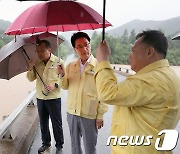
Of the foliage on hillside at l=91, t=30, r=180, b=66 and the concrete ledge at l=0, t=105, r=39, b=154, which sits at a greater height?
the foliage on hillside at l=91, t=30, r=180, b=66

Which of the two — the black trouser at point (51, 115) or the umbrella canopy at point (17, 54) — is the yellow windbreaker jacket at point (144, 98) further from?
the black trouser at point (51, 115)

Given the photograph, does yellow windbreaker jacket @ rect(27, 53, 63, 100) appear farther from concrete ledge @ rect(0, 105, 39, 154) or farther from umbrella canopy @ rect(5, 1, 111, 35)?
umbrella canopy @ rect(5, 1, 111, 35)

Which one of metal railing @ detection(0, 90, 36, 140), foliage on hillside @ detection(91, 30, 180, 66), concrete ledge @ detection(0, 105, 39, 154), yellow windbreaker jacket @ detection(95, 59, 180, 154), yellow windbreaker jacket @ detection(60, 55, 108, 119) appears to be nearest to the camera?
yellow windbreaker jacket @ detection(95, 59, 180, 154)

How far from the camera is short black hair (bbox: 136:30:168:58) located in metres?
1.39

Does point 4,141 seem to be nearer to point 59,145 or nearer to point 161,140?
point 59,145

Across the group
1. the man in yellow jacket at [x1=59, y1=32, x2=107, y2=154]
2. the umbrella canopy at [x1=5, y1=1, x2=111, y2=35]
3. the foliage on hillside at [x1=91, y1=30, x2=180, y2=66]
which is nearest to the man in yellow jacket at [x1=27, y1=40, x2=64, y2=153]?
the man in yellow jacket at [x1=59, y1=32, x2=107, y2=154]

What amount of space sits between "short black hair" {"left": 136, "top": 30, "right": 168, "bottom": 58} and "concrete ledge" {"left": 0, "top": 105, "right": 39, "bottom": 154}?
221 cm

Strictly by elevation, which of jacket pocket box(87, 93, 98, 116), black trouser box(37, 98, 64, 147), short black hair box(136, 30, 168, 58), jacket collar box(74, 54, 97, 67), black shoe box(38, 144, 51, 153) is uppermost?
short black hair box(136, 30, 168, 58)

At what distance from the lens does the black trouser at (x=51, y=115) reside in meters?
3.13

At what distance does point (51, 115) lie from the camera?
10.4 feet

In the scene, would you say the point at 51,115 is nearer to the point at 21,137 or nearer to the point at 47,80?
the point at 47,80

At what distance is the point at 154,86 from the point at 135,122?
25 cm

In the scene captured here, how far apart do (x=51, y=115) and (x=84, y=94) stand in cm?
92

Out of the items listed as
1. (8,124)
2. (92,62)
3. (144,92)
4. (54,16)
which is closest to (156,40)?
(144,92)
